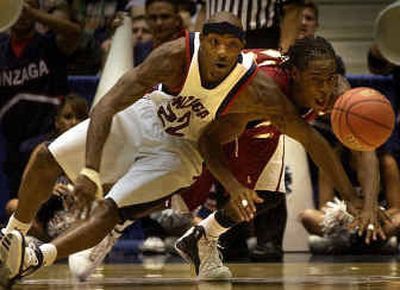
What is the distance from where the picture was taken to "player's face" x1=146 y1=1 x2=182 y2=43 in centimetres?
726

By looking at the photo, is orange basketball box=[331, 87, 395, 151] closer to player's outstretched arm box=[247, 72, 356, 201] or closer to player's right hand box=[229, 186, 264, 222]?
player's outstretched arm box=[247, 72, 356, 201]

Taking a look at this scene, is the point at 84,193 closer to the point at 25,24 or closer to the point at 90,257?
the point at 90,257

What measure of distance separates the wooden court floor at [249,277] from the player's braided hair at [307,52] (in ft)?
3.14

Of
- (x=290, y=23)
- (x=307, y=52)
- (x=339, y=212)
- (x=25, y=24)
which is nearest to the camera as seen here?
(x=307, y=52)

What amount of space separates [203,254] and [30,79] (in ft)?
8.57

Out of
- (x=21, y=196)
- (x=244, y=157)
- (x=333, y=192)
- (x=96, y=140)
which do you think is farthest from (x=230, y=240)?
(x=96, y=140)

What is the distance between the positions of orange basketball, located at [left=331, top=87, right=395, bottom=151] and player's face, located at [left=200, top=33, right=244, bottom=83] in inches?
19.8

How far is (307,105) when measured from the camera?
515 centimetres

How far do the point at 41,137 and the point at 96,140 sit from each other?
10.1ft

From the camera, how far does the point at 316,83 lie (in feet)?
16.7

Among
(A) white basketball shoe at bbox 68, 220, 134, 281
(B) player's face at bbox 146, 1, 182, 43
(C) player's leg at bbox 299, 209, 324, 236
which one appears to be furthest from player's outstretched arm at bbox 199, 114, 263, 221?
(C) player's leg at bbox 299, 209, 324, 236

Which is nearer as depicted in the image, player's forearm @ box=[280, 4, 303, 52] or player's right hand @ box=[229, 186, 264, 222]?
player's right hand @ box=[229, 186, 264, 222]

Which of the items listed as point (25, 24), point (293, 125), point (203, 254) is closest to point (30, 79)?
point (25, 24)

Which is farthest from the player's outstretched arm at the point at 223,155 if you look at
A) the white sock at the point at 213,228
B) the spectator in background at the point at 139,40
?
the spectator in background at the point at 139,40
